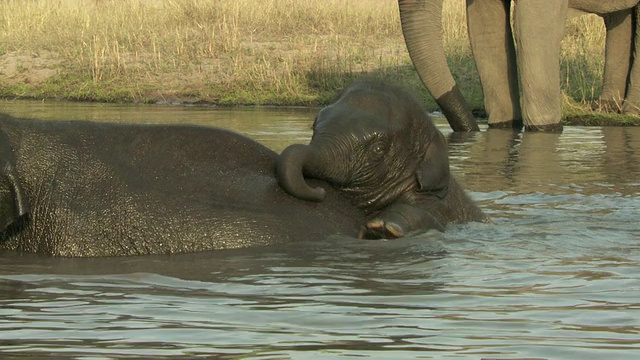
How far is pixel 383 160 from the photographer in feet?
21.4

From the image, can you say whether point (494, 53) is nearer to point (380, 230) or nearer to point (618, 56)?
point (618, 56)

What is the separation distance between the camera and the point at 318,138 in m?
6.23

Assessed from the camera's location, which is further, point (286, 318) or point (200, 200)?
point (200, 200)

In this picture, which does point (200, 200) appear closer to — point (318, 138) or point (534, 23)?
point (318, 138)

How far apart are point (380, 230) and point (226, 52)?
13999 millimetres

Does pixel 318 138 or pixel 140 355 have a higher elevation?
pixel 318 138

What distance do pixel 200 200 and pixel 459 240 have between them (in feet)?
4.48

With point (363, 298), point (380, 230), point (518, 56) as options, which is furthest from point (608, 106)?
point (363, 298)

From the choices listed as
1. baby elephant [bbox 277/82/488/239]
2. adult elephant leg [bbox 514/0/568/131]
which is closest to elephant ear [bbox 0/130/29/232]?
baby elephant [bbox 277/82/488/239]

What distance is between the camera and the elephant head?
20.5 feet

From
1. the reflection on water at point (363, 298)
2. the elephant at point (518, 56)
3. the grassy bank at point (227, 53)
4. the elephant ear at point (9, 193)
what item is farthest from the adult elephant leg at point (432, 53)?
the elephant ear at point (9, 193)

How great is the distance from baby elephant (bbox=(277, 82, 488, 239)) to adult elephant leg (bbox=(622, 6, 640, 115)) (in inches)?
338

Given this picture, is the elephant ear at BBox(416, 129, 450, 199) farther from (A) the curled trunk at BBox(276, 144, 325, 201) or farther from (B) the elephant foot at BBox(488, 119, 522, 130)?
(B) the elephant foot at BBox(488, 119, 522, 130)

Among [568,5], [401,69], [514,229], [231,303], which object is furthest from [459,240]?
[401,69]
